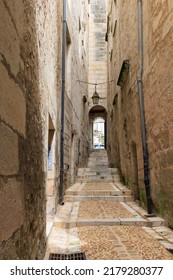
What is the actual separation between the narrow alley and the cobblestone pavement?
0.04ft

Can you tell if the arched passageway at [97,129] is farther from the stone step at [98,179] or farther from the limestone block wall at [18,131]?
the limestone block wall at [18,131]

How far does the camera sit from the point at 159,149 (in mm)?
4398

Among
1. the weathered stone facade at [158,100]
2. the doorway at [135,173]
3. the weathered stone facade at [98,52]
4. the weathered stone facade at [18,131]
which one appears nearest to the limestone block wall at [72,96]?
the doorway at [135,173]

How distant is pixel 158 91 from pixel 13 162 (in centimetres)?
347

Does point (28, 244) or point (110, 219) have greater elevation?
point (28, 244)

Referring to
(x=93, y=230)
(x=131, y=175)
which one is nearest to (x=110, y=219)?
(x=93, y=230)

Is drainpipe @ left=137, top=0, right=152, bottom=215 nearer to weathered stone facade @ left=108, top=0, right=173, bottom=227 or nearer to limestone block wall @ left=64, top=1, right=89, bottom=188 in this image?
weathered stone facade @ left=108, top=0, right=173, bottom=227

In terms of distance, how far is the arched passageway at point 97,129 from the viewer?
64.3 feet

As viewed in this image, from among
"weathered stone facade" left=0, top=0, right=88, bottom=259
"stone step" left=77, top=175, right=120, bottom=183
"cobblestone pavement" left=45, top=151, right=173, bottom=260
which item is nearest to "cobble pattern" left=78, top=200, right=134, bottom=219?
"cobblestone pavement" left=45, top=151, right=173, bottom=260

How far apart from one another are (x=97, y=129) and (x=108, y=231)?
2196cm

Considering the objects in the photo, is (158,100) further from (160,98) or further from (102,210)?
(102,210)

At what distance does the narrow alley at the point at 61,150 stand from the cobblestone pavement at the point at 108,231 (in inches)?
0.5
